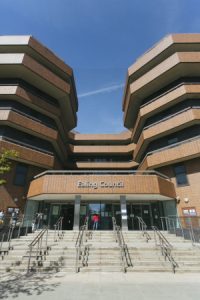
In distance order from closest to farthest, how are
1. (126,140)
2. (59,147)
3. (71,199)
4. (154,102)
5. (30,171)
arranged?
1. (71,199)
2. (30,171)
3. (154,102)
4. (59,147)
5. (126,140)

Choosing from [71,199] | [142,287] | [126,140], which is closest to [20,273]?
[142,287]

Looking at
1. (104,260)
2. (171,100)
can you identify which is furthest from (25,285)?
(171,100)

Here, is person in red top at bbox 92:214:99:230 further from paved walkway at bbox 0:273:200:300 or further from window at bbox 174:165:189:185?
paved walkway at bbox 0:273:200:300

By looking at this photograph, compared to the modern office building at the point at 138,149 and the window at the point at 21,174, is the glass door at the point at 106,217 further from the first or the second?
the window at the point at 21,174

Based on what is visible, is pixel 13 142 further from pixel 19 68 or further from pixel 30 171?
pixel 19 68

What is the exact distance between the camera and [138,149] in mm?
28344

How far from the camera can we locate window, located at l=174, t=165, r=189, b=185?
21.2 metres

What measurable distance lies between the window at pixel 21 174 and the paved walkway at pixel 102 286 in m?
14.2

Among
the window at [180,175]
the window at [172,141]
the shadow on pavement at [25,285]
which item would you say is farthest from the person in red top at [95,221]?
the window at [172,141]

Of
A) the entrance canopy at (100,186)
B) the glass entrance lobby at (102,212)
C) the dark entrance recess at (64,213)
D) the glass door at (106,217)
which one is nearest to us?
the entrance canopy at (100,186)

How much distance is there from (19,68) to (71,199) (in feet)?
53.6

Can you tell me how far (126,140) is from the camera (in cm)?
Result: 3606

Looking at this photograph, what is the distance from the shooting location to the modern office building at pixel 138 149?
60.7 feet

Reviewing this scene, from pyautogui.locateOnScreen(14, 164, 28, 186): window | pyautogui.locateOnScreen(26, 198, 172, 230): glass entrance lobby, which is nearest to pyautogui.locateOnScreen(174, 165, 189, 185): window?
pyautogui.locateOnScreen(26, 198, 172, 230): glass entrance lobby
